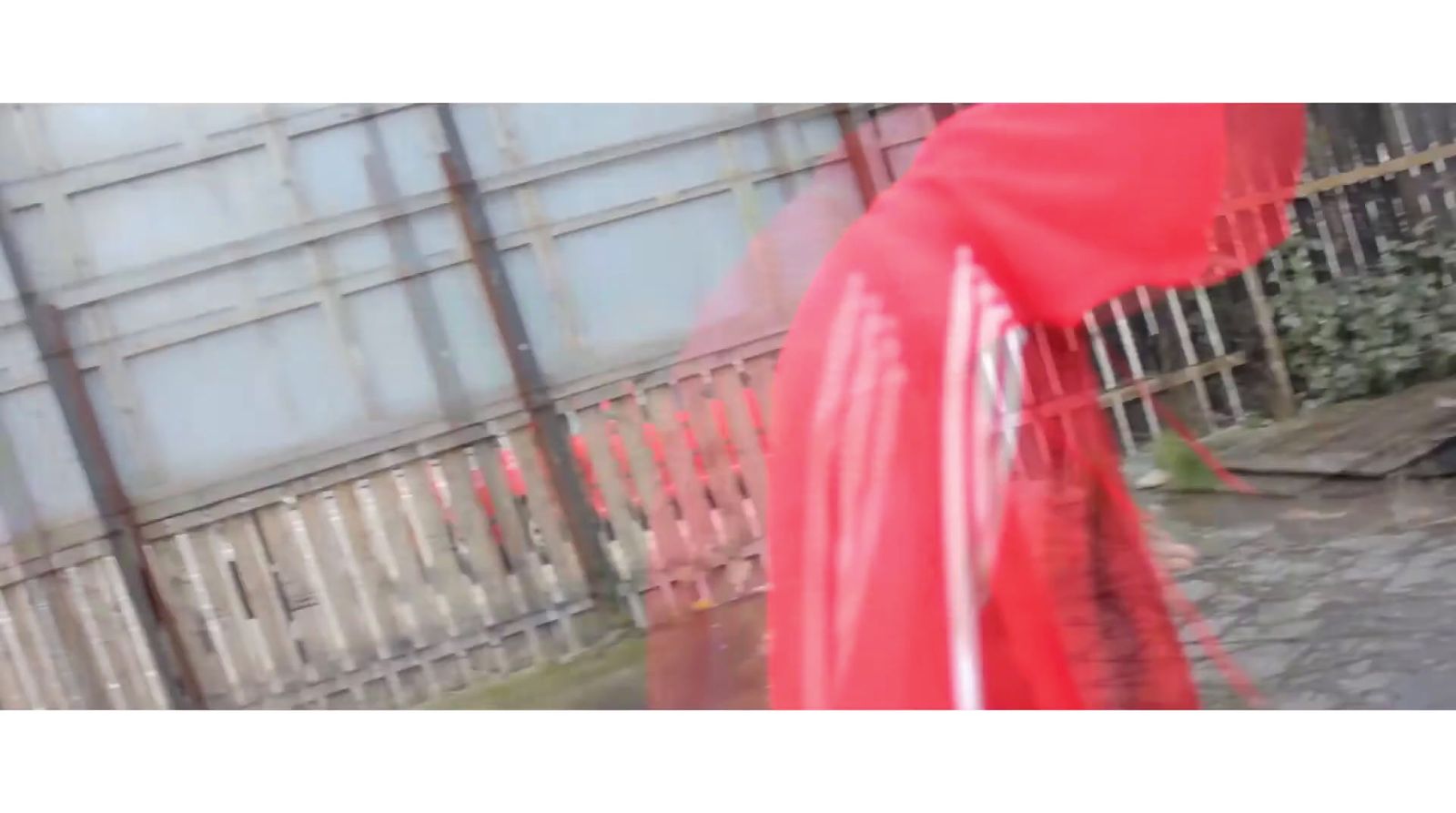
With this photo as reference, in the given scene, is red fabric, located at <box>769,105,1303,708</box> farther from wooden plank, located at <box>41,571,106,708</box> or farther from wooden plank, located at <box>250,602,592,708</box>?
wooden plank, located at <box>41,571,106,708</box>

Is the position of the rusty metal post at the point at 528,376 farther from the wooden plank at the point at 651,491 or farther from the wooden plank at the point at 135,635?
the wooden plank at the point at 135,635

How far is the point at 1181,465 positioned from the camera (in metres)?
1.20

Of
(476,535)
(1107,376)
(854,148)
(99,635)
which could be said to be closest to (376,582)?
(476,535)

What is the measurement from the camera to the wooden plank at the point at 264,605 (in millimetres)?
1234

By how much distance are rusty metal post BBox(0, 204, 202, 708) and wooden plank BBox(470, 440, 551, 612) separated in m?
0.45

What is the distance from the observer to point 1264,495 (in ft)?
3.93

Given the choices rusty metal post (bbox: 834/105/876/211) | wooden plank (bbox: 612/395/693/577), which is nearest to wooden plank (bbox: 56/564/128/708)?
wooden plank (bbox: 612/395/693/577)

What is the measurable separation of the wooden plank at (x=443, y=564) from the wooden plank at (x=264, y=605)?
196 mm

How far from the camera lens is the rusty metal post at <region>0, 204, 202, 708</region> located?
1.21 m

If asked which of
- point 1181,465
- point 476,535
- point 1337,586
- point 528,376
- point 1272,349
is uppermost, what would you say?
point 528,376

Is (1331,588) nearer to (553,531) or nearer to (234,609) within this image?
(553,531)

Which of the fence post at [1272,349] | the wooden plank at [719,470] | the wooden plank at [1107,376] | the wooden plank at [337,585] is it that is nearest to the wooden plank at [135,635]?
the wooden plank at [337,585]

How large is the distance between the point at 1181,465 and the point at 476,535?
0.92m
